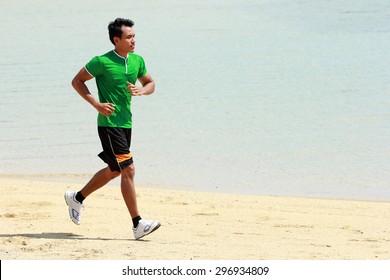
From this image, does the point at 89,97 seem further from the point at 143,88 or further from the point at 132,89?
the point at 143,88

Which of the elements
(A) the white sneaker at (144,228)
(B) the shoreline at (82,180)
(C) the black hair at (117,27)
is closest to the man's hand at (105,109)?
(C) the black hair at (117,27)

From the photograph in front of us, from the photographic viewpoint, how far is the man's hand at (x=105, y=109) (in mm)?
7750

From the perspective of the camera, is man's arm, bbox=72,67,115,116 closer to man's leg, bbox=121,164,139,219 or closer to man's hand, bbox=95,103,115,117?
man's hand, bbox=95,103,115,117

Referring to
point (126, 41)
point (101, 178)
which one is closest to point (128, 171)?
point (101, 178)

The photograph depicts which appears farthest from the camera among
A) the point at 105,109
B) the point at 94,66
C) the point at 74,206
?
the point at 74,206

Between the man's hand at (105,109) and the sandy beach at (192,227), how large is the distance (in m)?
1.04

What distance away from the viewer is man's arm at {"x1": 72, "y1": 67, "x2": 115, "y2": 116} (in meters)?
7.75

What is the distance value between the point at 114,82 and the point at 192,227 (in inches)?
60.8

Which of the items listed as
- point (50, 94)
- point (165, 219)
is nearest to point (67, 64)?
point (50, 94)

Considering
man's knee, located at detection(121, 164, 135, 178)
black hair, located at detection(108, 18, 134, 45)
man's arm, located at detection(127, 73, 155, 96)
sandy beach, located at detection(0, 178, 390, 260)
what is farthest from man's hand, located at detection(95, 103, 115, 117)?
sandy beach, located at detection(0, 178, 390, 260)

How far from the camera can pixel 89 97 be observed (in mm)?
7875

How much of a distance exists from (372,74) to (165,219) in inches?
406

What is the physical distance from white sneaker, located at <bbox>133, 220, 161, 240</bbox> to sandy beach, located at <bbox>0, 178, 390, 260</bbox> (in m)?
0.11
